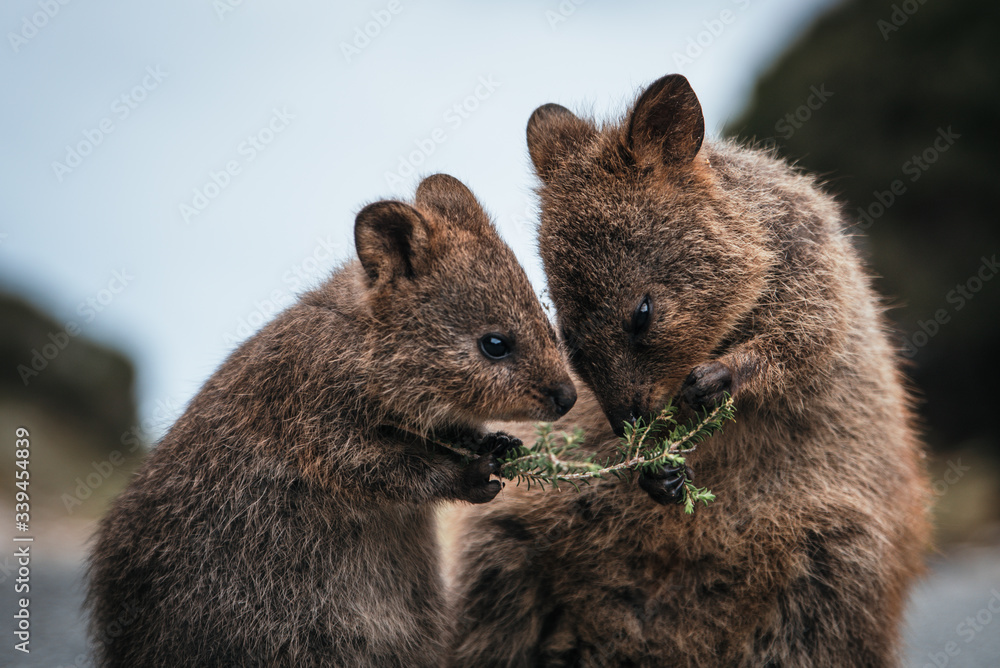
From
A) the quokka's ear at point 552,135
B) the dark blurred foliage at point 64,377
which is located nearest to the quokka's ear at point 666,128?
the quokka's ear at point 552,135

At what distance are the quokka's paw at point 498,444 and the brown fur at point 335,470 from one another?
0.28 feet

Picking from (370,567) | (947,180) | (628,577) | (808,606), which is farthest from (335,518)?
(947,180)

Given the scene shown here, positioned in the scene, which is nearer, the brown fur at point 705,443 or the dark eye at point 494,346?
the dark eye at point 494,346

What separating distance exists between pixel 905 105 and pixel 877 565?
13269 millimetres

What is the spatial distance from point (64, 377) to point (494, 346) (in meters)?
12.7

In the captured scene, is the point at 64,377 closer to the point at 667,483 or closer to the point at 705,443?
the point at 705,443

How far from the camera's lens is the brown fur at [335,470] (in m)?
4.56

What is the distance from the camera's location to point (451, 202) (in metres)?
5.25
